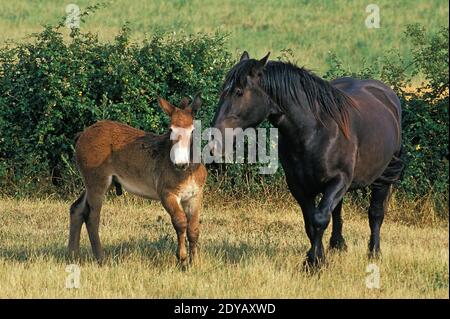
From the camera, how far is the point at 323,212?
770 cm

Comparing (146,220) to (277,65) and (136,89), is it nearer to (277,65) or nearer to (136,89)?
(136,89)

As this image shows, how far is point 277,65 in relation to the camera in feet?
25.4

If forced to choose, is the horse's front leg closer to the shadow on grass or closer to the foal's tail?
the shadow on grass

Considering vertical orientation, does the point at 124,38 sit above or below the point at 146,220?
above

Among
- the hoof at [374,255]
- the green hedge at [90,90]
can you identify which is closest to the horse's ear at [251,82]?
the hoof at [374,255]

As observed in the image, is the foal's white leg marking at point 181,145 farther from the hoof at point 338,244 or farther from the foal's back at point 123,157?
the hoof at point 338,244

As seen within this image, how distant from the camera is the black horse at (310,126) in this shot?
7.52 m

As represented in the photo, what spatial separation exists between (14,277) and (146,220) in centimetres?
351

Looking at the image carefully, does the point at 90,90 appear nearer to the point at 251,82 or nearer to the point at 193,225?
the point at 193,225

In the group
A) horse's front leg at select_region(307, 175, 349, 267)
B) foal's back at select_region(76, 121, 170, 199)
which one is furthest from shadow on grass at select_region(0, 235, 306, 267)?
horse's front leg at select_region(307, 175, 349, 267)

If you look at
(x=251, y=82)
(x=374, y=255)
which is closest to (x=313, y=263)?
(x=374, y=255)

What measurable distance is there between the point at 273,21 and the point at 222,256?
25.3 m

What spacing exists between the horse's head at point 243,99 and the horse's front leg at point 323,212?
90cm
